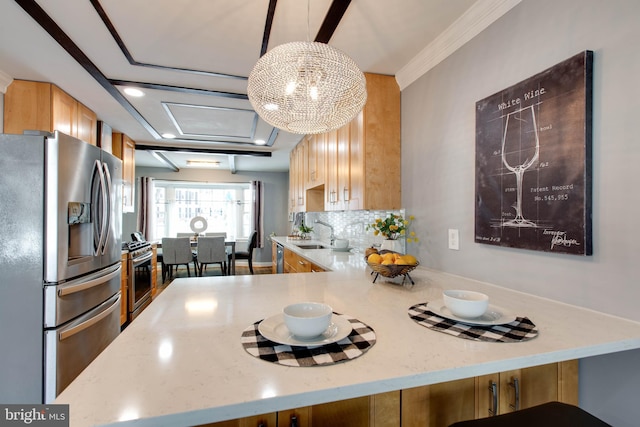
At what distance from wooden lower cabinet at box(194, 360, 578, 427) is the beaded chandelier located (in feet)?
3.69

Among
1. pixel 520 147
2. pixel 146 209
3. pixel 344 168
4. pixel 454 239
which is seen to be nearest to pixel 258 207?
pixel 146 209

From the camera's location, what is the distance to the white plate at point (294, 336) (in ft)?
2.55

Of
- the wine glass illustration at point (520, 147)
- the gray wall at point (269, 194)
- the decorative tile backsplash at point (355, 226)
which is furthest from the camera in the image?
the gray wall at point (269, 194)

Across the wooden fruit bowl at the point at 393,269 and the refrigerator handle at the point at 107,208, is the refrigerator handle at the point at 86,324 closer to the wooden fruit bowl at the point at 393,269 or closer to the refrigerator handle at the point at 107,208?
the refrigerator handle at the point at 107,208

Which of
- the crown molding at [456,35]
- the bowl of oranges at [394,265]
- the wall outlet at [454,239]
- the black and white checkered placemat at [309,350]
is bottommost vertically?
the black and white checkered placemat at [309,350]

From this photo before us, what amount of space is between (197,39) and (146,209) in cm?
529

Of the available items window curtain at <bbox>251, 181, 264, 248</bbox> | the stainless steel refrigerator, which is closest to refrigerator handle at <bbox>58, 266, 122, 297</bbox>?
the stainless steel refrigerator

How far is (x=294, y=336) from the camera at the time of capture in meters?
0.82

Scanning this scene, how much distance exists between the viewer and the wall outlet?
170 centimetres

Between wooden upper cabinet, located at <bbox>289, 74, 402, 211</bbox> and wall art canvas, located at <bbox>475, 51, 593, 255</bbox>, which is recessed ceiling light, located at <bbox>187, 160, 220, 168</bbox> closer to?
wooden upper cabinet, located at <bbox>289, 74, 402, 211</bbox>

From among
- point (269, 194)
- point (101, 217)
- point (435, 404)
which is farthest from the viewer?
point (269, 194)

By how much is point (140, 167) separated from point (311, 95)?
6.35 meters

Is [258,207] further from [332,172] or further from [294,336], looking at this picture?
[294,336]

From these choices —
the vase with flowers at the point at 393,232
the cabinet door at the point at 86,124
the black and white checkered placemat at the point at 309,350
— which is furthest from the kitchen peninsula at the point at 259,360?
the cabinet door at the point at 86,124
